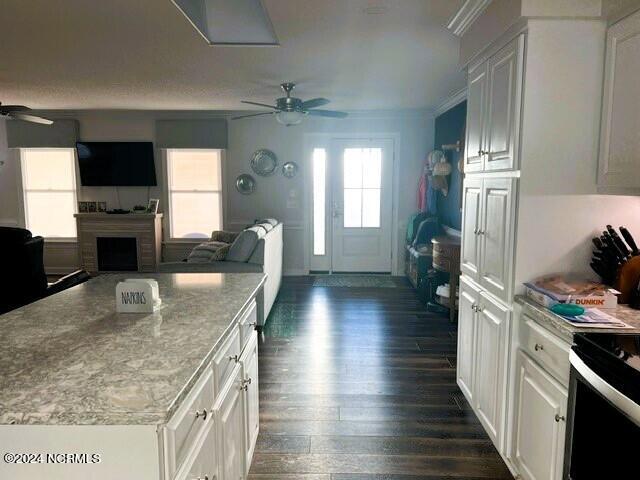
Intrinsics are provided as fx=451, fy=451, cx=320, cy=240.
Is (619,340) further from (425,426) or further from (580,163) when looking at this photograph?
(425,426)

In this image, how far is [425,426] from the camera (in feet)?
8.81

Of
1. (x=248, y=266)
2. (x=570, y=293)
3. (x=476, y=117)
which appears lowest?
(x=248, y=266)

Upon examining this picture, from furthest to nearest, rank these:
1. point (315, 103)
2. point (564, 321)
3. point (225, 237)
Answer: point (225, 237) → point (315, 103) → point (564, 321)

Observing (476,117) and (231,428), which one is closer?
(231,428)

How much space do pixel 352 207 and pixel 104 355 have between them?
19.1 feet

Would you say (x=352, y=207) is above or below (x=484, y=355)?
above

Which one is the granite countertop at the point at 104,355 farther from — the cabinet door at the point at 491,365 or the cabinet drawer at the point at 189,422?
the cabinet door at the point at 491,365

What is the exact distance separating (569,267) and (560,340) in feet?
1.85

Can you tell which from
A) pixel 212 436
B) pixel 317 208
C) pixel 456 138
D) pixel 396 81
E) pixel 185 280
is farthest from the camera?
pixel 317 208

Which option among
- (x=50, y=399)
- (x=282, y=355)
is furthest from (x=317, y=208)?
(x=50, y=399)

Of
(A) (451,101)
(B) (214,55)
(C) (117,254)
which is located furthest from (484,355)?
(C) (117,254)

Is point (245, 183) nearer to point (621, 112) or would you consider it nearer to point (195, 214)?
point (195, 214)

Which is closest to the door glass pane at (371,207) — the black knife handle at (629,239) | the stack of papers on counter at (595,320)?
the black knife handle at (629,239)

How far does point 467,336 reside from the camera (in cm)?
287
